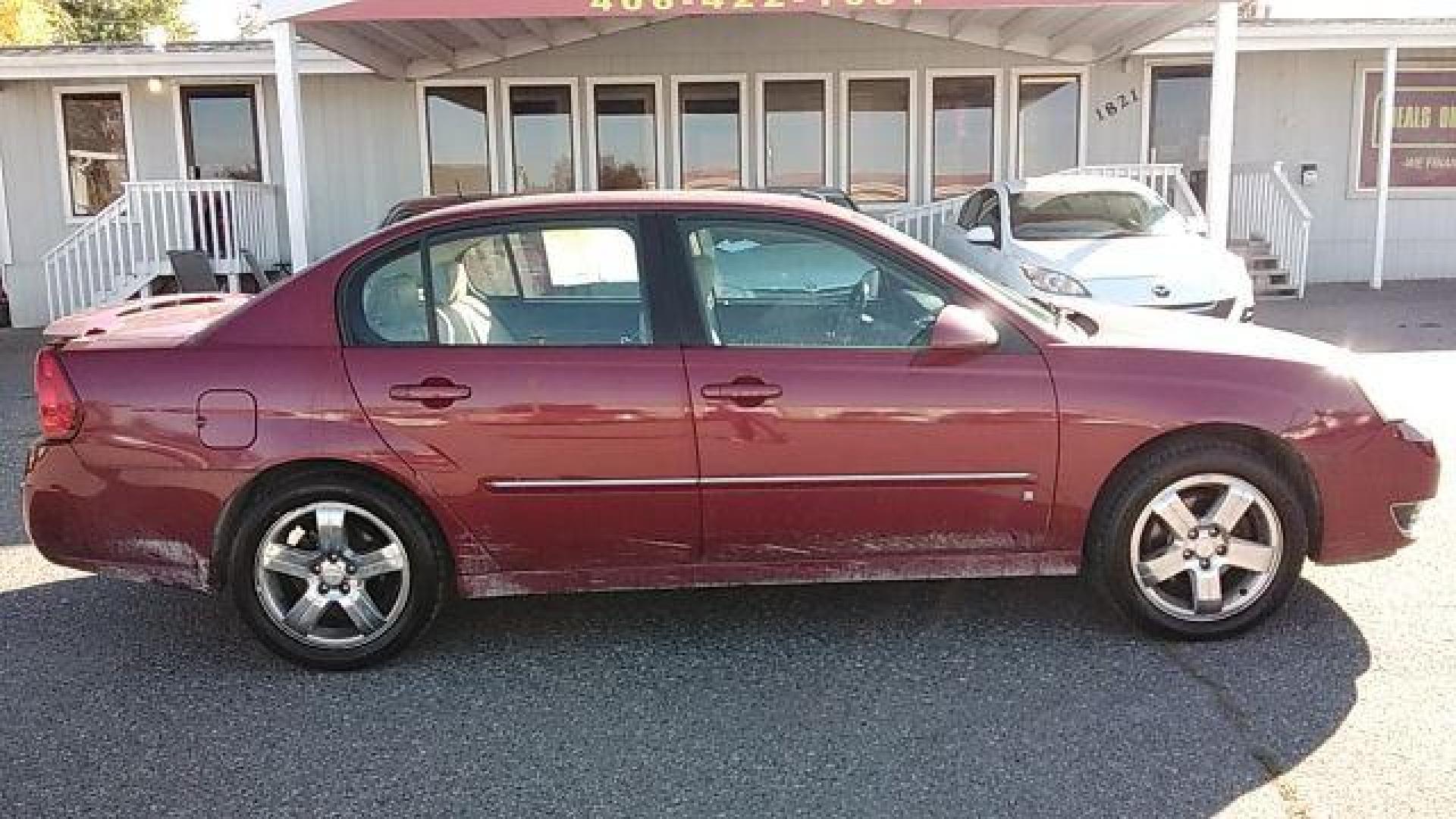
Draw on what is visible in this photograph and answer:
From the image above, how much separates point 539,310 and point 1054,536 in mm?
1946

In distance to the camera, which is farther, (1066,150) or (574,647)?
(1066,150)

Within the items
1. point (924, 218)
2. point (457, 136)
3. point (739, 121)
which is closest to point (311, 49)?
point (457, 136)

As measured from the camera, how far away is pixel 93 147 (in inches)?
569

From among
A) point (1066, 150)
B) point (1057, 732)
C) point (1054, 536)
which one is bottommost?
point (1057, 732)

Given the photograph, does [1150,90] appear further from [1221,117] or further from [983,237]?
[983,237]

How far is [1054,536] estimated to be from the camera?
404cm

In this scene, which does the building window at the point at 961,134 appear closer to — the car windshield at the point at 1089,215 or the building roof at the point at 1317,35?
the building roof at the point at 1317,35

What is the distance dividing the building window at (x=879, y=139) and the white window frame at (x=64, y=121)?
8786 mm

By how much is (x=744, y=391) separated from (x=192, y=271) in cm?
1025

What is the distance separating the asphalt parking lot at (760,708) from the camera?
3146 millimetres

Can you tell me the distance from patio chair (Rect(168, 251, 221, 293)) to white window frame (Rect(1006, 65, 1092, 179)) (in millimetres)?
9407

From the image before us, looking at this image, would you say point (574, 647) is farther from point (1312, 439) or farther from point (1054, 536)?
point (1312, 439)

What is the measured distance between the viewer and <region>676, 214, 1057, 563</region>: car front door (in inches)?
153

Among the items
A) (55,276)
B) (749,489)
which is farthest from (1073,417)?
(55,276)
